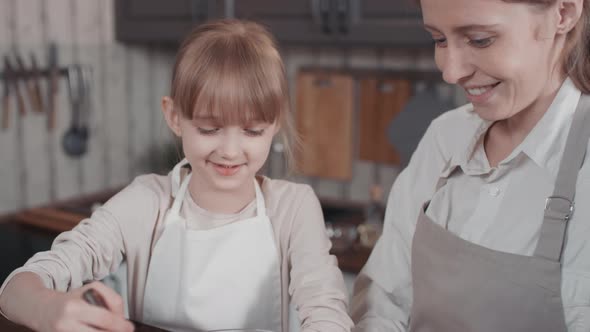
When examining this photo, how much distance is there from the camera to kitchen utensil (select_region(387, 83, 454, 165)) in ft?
7.72

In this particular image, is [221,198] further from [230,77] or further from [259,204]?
[230,77]

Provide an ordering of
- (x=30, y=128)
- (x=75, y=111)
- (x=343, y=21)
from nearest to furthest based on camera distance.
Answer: (x=343, y=21)
(x=30, y=128)
(x=75, y=111)

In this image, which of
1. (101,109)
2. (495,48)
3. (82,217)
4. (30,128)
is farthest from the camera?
(101,109)

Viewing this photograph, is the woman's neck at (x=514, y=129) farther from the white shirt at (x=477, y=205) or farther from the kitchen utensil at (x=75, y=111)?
the kitchen utensil at (x=75, y=111)

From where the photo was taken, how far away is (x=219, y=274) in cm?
120

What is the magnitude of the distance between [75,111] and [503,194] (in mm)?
1934

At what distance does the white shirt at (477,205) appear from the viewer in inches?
37.8

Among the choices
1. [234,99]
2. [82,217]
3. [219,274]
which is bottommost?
[82,217]

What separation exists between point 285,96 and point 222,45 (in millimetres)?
141

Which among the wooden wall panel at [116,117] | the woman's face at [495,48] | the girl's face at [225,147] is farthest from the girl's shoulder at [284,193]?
the wooden wall panel at [116,117]

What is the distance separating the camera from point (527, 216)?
1035 mm

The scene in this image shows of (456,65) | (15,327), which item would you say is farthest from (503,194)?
(15,327)

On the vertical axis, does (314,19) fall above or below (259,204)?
above

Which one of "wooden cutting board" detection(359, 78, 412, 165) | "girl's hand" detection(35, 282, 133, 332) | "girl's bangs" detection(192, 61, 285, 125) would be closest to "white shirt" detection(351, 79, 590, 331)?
"girl's bangs" detection(192, 61, 285, 125)
